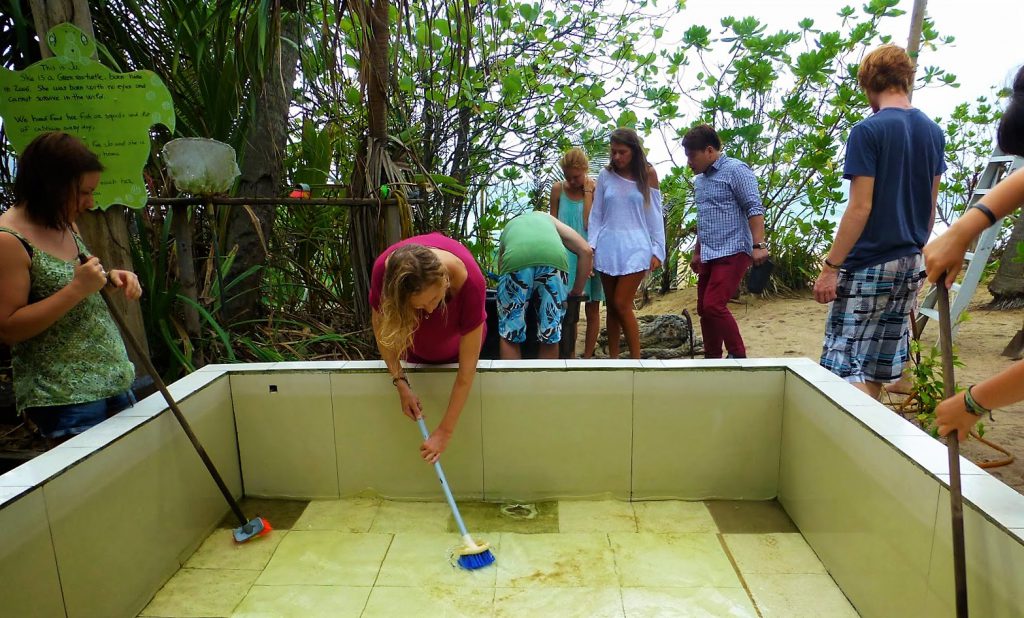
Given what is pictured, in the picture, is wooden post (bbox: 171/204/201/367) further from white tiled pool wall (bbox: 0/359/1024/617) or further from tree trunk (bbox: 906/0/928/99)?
tree trunk (bbox: 906/0/928/99)

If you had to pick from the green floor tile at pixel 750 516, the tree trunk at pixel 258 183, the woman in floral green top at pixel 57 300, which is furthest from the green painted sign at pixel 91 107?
the green floor tile at pixel 750 516

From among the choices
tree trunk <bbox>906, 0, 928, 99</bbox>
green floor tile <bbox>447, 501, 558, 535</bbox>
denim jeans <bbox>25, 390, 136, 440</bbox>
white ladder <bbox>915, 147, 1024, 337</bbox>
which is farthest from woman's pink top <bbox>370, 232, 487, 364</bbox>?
tree trunk <bbox>906, 0, 928, 99</bbox>

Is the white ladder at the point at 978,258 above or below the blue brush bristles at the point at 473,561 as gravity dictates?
above

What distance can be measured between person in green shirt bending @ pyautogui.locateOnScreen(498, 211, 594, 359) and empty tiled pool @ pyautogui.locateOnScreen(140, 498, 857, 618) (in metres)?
0.82

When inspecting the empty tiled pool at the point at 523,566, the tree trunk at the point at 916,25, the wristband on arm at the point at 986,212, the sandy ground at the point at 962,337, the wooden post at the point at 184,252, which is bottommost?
the empty tiled pool at the point at 523,566

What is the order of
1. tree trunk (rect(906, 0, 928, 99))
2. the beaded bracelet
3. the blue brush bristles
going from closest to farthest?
the beaded bracelet, the blue brush bristles, tree trunk (rect(906, 0, 928, 99))

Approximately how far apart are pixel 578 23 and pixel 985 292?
14.5ft

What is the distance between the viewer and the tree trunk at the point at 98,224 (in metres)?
2.05

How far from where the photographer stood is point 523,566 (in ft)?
6.31

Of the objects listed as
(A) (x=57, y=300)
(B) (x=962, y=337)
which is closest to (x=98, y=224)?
(A) (x=57, y=300)

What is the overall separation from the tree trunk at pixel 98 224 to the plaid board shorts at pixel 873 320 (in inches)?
104

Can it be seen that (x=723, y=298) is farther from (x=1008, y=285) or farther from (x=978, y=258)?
(x=1008, y=285)

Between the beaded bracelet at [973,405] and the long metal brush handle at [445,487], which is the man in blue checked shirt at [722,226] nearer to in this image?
the long metal brush handle at [445,487]

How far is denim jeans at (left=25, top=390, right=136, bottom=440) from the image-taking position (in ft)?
5.61
